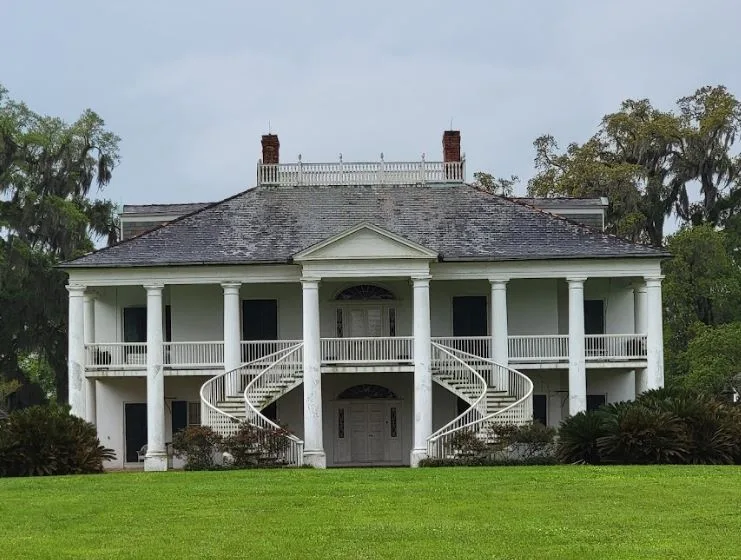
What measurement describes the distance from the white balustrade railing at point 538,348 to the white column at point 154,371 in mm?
9339

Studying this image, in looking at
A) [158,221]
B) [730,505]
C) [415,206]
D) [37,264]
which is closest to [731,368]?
[415,206]

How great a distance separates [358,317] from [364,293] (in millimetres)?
706

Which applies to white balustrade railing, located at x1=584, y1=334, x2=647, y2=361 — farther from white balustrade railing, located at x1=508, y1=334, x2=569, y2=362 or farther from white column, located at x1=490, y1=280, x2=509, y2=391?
white column, located at x1=490, y1=280, x2=509, y2=391

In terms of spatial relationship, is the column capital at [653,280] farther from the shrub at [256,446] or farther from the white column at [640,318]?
the shrub at [256,446]

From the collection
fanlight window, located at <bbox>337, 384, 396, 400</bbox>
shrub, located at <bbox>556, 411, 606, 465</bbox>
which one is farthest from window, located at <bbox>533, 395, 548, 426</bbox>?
shrub, located at <bbox>556, 411, 606, 465</bbox>

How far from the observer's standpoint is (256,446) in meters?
32.3

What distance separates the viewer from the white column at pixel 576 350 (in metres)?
36.4

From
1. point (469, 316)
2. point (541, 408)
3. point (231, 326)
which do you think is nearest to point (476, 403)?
point (469, 316)

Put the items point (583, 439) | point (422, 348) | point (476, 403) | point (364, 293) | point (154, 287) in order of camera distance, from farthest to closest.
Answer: point (364, 293)
point (154, 287)
point (422, 348)
point (476, 403)
point (583, 439)

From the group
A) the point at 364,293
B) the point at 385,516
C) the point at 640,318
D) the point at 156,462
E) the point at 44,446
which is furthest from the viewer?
the point at 364,293

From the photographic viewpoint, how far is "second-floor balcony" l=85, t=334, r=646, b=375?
36.4 metres

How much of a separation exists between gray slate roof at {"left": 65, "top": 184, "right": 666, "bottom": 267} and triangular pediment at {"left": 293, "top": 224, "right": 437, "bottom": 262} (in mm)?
735

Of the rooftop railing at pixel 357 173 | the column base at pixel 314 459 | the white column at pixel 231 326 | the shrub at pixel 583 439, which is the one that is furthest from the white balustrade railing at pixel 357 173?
the shrub at pixel 583 439

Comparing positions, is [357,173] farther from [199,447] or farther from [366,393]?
[199,447]
